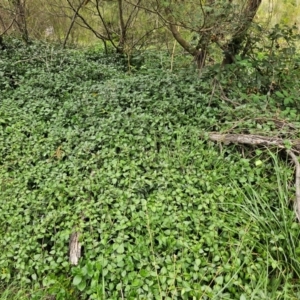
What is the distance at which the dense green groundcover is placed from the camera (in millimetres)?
1631

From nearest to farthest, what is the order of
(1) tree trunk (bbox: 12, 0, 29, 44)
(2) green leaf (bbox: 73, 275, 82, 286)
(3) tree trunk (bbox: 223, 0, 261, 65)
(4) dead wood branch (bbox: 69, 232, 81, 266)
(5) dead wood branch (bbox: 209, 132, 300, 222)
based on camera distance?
1. (2) green leaf (bbox: 73, 275, 82, 286)
2. (4) dead wood branch (bbox: 69, 232, 81, 266)
3. (5) dead wood branch (bbox: 209, 132, 300, 222)
4. (3) tree trunk (bbox: 223, 0, 261, 65)
5. (1) tree trunk (bbox: 12, 0, 29, 44)

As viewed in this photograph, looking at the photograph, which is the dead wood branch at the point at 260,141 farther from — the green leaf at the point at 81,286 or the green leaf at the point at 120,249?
the green leaf at the point at 81,286

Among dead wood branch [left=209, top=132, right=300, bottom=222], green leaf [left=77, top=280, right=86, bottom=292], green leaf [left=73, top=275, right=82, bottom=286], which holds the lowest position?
green leaf [left=77, top=280, right=86, bottom=292]

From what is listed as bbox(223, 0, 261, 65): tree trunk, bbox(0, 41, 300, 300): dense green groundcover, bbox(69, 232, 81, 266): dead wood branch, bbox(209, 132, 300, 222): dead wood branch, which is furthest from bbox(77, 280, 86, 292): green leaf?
bbox(223, 0, 261, 65): tree trunk

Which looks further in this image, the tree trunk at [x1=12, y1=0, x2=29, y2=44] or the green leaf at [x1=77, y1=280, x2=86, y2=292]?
the tree trunk at [x1=12, y1=0, x2=29, y2=44]

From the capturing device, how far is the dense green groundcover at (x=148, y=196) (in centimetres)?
163

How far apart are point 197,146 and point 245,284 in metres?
1.18

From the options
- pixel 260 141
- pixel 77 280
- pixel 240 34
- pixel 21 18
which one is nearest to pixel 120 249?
pixel 77 280

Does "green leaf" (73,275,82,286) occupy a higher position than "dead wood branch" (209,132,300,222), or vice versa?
"dead wood branch" (209,132,300,222)

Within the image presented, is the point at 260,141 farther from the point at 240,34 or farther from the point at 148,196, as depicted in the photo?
the point at 240,34

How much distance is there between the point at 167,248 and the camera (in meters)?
1.76

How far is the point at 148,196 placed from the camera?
2.09 meters

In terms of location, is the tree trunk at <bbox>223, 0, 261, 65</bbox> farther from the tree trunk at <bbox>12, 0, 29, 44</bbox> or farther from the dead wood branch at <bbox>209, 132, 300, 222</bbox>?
the tree trunk at <bbox>12, 0, 29, 44</bbox>

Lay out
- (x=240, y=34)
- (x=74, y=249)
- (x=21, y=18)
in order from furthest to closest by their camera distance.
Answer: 1. (x=21, y=18)
2. (x=240, y=34)
3. (x=74, y=249)
